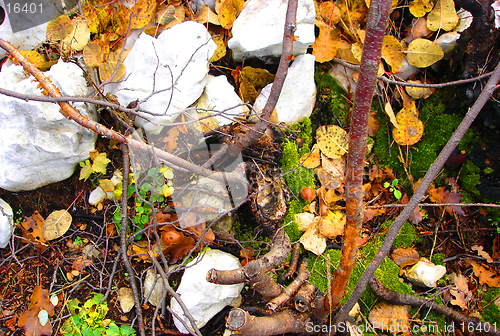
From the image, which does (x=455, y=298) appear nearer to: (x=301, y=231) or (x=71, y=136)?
(x=301, y=231)

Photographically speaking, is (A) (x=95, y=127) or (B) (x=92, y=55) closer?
(A) (x=95, y=127)

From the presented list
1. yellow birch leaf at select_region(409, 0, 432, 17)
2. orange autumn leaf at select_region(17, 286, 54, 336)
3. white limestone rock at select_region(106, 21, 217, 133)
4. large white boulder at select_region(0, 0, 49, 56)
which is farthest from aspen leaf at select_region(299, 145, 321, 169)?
large white boulder at select_region(0, 0, 49, 56)

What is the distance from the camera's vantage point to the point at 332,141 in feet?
8.30

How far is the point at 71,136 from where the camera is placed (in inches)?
83.4

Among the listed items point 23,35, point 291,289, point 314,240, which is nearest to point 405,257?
point 314,240

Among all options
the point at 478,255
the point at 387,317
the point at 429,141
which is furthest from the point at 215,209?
the point at 478,255

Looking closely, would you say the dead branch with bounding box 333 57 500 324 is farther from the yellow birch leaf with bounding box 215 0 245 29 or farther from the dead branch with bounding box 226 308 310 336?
the yellow birch leaf with bounding box 215 0 245 29

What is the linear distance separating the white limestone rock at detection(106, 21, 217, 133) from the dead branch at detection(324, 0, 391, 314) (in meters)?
1.28

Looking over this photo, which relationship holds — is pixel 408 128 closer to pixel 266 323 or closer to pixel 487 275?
pixel 487 275

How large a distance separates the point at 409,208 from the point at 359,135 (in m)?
0.84

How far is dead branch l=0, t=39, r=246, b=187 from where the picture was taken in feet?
5.83

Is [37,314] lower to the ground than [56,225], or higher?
lower

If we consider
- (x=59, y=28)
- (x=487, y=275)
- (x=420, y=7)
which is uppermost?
(x=59, y=28)

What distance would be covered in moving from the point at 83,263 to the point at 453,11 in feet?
12.0
